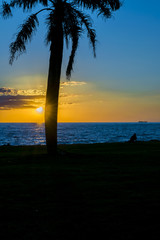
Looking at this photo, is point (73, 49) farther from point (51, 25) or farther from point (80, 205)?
point (80, 205)

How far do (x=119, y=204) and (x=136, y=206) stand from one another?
333mm

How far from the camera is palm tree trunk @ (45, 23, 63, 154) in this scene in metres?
13.1

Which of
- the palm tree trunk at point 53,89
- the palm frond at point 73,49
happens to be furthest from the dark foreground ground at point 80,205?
the palm frond at point 73,49

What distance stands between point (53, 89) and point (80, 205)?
871 cm

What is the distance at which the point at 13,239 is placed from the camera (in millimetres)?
3592

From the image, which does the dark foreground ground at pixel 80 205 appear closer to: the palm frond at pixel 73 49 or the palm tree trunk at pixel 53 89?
the palm tree trunk at pixel 53 89

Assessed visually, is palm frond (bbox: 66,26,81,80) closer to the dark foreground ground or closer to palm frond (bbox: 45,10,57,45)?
palm frond (bbox: 45,10,57,45)

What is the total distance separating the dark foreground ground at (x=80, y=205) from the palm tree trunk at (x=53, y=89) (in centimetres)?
473

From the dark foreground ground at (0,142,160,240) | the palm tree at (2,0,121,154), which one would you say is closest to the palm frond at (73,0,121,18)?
the palm tree at (2,0,121,154)

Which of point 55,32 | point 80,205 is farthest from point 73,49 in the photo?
point 80,205

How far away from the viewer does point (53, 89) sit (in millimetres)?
13070

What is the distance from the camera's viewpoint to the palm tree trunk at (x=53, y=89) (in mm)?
13094

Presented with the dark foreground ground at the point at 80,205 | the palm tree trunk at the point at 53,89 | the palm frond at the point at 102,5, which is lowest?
the dark foreground ground at the point at 80,205

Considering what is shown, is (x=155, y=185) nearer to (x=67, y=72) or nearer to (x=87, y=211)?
(x=87, y=211)
